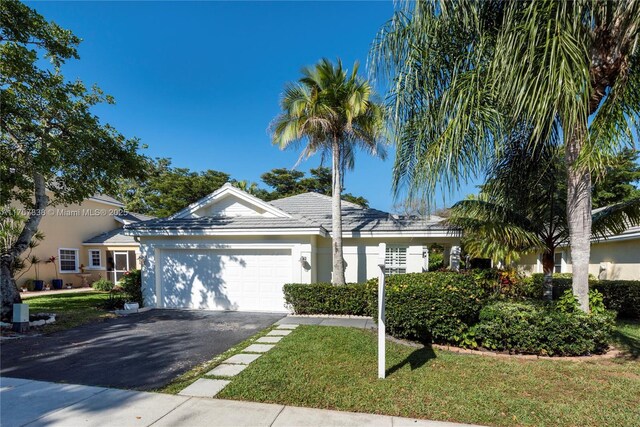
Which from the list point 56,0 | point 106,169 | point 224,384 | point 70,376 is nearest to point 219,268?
point 106,169

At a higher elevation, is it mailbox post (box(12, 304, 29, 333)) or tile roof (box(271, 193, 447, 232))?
tile roof (box(271, 193, 447, 232))

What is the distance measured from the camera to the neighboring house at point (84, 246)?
58.2ft

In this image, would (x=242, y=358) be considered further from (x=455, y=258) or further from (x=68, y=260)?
(x=68, y=260)

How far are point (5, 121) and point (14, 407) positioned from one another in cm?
733

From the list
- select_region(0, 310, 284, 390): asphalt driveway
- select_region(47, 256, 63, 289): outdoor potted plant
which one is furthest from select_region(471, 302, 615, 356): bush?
select_region(47, 256, 63, 289): outdoor potted plant

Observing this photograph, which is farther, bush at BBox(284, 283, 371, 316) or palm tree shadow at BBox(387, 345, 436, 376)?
bush at BBox(284, 283, 371, 316)

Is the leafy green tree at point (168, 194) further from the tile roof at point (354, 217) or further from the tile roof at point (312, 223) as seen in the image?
the tile roof at point (312, 223)

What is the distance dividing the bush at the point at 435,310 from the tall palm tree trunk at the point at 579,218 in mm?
1811

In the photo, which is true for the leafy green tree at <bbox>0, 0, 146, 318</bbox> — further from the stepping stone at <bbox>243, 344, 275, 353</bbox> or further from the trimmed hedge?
the trimmed hedge

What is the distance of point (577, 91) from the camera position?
4547 millimetres

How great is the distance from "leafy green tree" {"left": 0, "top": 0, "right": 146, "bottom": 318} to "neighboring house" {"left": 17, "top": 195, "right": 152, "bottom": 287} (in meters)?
9.16

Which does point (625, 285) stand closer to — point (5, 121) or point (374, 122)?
point (374, 122)

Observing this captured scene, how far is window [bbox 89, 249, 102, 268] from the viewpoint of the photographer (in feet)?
64.5

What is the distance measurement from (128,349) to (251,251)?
485 centimetres
